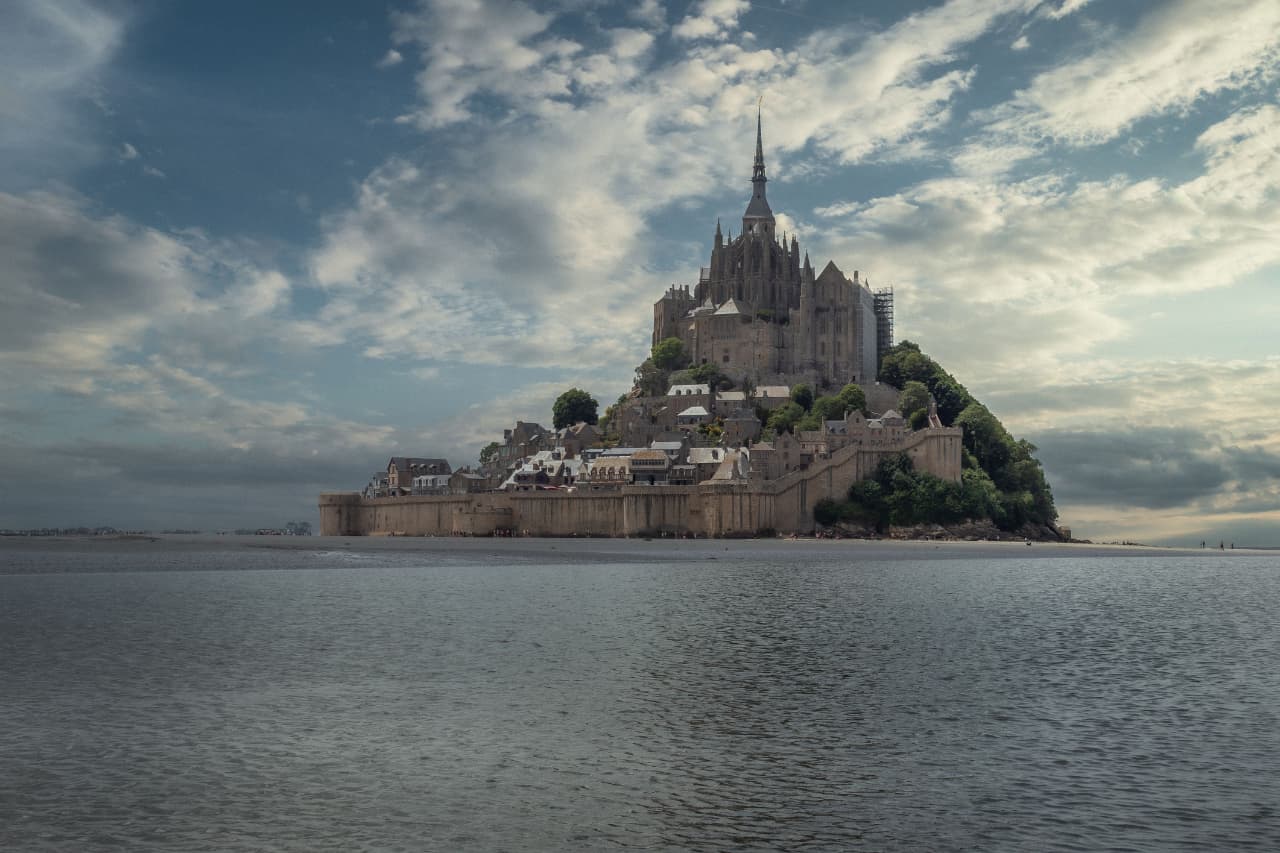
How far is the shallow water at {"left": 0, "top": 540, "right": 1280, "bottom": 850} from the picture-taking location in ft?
43.5

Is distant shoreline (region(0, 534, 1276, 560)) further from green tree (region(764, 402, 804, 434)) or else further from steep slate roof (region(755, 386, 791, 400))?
steep slate roof (region(755, 386, 791, 400))

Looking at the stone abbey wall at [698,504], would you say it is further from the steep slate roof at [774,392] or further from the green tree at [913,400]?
the steep slate roof at [774,392]

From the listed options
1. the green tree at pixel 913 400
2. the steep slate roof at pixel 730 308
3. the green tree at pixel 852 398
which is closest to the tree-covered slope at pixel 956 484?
the green tree at pixel 913 400

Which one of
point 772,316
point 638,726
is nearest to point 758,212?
point 772,316

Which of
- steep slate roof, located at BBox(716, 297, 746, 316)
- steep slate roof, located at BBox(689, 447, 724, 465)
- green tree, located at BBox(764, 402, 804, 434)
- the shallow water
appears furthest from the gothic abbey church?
the shallow water

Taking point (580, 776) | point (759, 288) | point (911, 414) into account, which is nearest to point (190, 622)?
point (580, 776)

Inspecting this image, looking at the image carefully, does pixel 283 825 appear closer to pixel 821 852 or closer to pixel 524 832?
pixel 524 832

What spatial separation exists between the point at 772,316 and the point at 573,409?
24373mm

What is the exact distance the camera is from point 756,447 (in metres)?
93.4

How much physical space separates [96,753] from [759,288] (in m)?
115

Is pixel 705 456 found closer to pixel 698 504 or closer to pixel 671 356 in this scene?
pixel 698 504

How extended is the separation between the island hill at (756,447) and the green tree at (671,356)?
0.50ft

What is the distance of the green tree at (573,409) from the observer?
131 metres

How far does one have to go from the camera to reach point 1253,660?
27375mm
